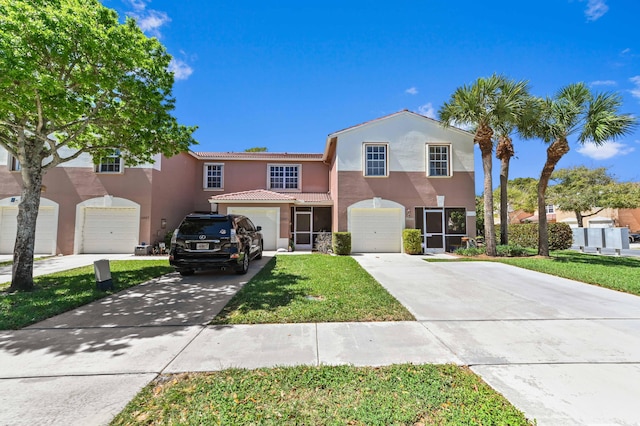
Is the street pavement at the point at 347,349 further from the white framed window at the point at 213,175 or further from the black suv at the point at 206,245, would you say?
the white framed window at the point at 213,175

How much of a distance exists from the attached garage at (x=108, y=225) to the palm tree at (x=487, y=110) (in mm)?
16754

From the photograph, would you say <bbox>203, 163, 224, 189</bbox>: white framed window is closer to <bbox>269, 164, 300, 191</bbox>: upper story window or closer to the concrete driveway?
<bbox>269, 164, 300, 191</bbox>: upper story window

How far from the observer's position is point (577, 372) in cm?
319

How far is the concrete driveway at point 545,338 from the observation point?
8.72 ft

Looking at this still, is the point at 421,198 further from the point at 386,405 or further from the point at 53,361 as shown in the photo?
the point at 53,361

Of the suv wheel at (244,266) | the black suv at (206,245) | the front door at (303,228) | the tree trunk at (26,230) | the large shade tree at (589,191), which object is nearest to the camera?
the tree trunk at (26,230)

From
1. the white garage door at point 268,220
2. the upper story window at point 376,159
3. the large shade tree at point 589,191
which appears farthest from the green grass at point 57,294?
the large shade tree at point 589,191

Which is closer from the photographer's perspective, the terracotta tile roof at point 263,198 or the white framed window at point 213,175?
the terracotta tile roof at point 263,198

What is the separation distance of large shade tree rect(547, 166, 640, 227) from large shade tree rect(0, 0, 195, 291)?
→ 108ft

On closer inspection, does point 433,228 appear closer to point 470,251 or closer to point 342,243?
point 470,251

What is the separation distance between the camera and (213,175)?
19.0 m

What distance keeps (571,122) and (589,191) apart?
1897 centimetres

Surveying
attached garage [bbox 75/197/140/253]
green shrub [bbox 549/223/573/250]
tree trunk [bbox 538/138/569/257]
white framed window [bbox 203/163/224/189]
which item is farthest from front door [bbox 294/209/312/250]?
green shrub [bbox 549/223/573/250]

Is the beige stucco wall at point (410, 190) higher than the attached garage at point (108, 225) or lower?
higher
